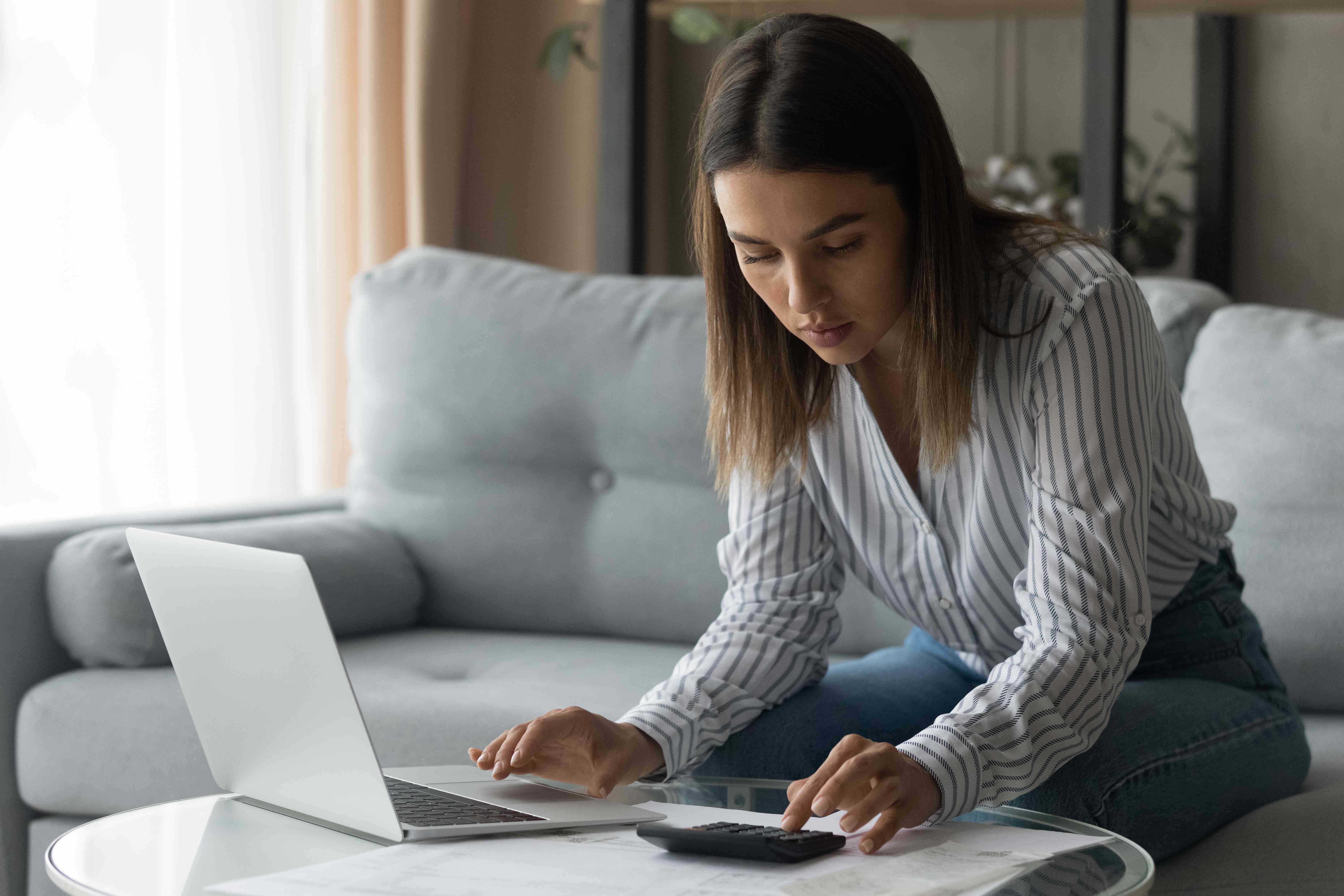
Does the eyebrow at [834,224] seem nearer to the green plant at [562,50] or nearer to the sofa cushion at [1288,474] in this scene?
the sofa cushion at [1288,474]

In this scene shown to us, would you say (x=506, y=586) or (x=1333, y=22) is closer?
(x=506, y=586)

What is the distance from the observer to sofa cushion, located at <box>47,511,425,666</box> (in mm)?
1533

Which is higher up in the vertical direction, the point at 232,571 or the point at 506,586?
the point at 232,571

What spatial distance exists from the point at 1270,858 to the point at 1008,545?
0.28 m

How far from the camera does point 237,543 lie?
1324 mm

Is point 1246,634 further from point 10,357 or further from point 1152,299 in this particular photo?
point 10,357

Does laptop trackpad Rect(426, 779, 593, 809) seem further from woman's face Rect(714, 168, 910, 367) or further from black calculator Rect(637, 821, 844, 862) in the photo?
woman's face Rect(714, 168, 910, 367)

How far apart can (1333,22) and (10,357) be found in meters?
2.45

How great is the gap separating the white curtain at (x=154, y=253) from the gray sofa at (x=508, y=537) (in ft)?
1.91

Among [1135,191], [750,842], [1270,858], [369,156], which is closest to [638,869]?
[750,842]

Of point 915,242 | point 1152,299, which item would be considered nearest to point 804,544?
point 915,242

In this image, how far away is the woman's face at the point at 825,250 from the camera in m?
0.93

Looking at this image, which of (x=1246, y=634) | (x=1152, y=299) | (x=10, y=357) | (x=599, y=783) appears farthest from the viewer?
(x=10, y=357)

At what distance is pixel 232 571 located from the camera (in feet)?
2.45
